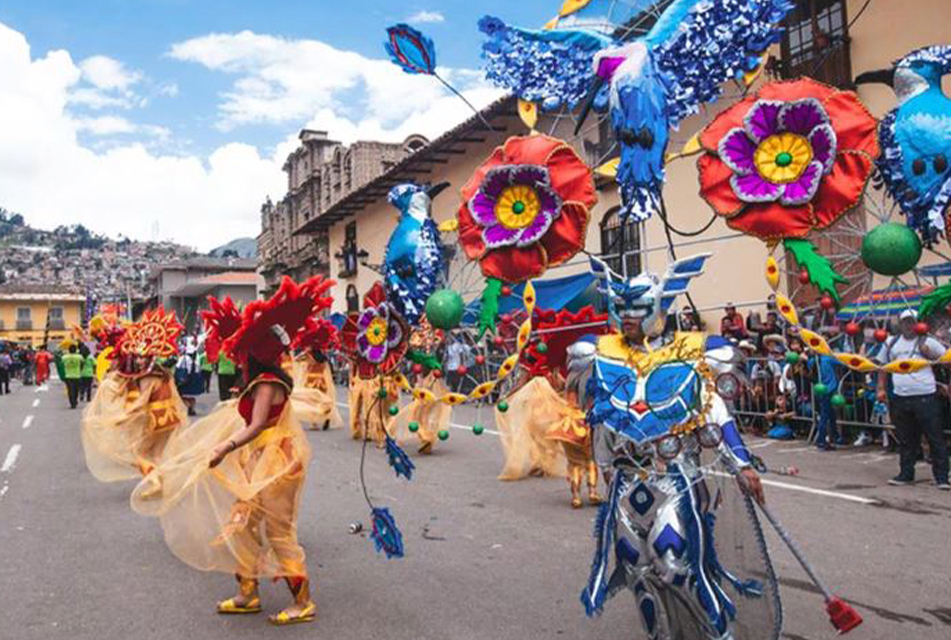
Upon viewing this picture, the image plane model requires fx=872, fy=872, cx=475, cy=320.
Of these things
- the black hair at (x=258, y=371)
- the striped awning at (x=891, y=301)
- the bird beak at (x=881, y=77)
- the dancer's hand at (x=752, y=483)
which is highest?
the bird beak at (x=881, y=77)

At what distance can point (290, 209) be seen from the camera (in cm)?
5022

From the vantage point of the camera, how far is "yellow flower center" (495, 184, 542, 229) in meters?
4.74

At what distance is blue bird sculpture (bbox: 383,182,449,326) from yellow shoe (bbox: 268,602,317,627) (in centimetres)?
179

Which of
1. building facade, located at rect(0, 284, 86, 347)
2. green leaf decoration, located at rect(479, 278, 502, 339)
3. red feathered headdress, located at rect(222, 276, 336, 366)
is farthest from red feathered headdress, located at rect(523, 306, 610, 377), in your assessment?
building facade, located at rect(0, 284, 86, 347)

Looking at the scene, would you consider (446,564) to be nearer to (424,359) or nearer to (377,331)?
(424,359)

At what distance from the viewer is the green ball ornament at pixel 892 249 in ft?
12.0

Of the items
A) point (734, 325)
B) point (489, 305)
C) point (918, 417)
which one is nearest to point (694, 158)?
point (734, 325)

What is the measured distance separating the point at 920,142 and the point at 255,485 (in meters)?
3.79

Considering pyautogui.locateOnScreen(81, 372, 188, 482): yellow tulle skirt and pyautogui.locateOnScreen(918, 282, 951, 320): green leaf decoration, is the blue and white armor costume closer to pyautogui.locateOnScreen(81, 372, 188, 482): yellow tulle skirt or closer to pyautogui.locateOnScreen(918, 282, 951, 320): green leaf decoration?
pyautogui.locateOnScreen(918, 282, 951, 320): green leaf decoration

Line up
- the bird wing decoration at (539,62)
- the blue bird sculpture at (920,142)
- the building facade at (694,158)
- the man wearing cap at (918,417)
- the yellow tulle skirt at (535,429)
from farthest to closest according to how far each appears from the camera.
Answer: the building facade at (694,158) → the man wearing cap at (918,417) → the yellow tulle skirt at (535,429) → the bird wing decoration at (539,62) → the blue bird sculpture at (920,142)

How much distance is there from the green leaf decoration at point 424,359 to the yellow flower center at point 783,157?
2148 millimetres

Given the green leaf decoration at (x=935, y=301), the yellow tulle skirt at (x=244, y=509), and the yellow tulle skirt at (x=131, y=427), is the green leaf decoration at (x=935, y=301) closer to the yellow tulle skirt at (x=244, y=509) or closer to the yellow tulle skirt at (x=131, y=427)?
the yellow tulle skirt at (x=244, y=509)

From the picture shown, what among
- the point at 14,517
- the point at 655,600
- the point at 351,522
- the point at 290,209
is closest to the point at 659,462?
the point at 655,600

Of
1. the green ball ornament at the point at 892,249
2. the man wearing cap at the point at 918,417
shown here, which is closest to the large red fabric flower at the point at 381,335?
the green ball ornament at the point at 892,249
